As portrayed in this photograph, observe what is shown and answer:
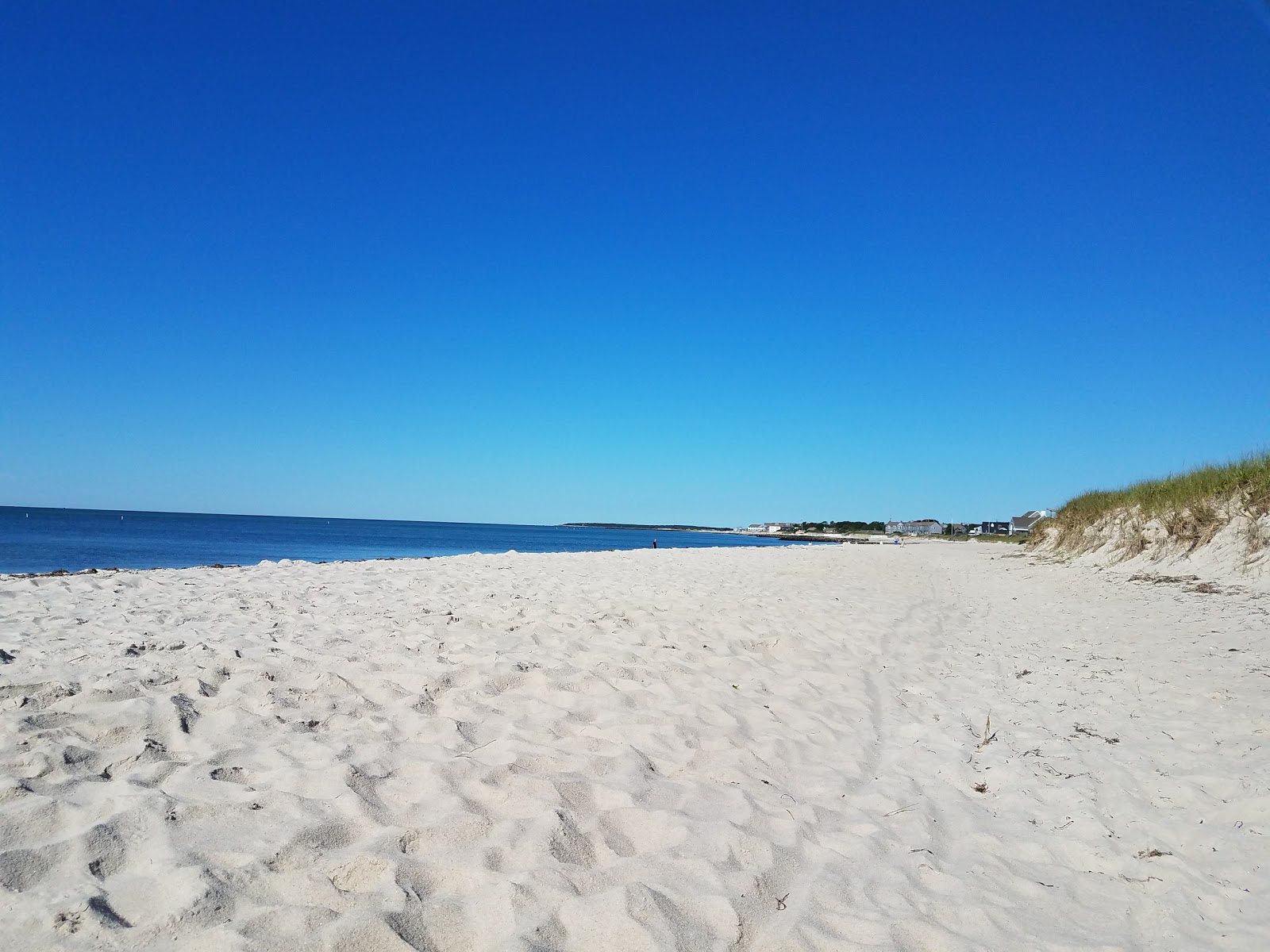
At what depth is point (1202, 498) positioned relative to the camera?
1137 cm

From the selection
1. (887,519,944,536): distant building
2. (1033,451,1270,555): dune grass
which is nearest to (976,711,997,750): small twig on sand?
(1033,451,1270,555): dune grass

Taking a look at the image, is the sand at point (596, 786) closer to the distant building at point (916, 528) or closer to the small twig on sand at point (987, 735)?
the small twig on sand at point (987, 735)

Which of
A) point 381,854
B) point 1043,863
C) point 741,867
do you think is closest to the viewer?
point 381,854

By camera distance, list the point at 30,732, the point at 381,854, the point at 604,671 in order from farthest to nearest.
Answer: the point at 604,671 → the point at 30,732 → the point at 381,854

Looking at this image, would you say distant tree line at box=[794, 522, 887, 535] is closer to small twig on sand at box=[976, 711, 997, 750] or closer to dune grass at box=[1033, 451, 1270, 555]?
dune grass at box=[1033, 451, 1270, 555]

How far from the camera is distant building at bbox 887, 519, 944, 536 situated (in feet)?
336

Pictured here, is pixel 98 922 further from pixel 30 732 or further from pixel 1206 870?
pixel 1206 870

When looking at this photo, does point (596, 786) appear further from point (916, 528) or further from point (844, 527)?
point (844, 527)

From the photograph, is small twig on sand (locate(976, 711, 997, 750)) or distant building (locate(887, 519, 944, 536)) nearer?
small twig on sand (locate(976, 711, 997, 750))

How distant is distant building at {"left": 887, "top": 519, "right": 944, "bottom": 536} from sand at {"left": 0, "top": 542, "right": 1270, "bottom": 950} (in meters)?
103

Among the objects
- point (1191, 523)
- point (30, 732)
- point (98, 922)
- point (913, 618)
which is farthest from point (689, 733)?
→ point (1191, 523)

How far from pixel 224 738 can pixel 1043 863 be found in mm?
3447

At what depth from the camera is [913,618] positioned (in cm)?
800

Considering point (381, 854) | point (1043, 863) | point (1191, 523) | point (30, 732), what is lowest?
point (1043, 863)
